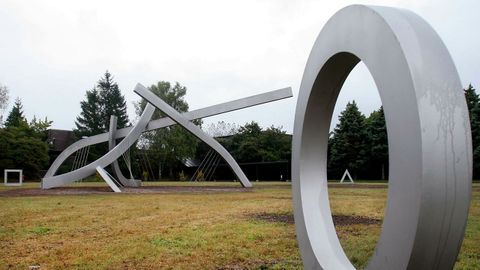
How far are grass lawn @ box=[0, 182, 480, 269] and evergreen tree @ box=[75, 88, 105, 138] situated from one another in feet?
172

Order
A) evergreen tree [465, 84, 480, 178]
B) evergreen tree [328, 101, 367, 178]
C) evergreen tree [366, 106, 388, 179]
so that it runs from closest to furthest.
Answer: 1. evergreen tree [465, 84, 480, 178]
2. evergreen tree [366, 106, 388, 179]
3. evergreen tree [328, 101, 367, 178]

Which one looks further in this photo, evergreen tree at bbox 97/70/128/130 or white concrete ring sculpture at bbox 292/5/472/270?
evergreen tree at bbox 97/70/128/130

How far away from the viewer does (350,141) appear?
4234 cm

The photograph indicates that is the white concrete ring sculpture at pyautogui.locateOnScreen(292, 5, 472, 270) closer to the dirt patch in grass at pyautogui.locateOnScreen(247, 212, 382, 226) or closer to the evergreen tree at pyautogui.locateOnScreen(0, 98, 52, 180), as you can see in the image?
the dirt patch in grass at pyautogui.locateOnScreen(247, 212, 382, 226)

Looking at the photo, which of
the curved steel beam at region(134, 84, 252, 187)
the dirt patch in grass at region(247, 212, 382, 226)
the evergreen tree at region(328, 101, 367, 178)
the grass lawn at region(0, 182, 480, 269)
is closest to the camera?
the grass lawn at region(0, 182, 480, 269)

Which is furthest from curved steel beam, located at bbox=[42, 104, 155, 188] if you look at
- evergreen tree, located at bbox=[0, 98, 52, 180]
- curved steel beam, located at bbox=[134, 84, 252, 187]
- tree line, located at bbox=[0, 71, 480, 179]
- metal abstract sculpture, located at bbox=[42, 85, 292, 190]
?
evergreen tree, located at bbox=[0, 98, 52, 180]

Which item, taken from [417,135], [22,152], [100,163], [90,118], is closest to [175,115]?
[100,163]

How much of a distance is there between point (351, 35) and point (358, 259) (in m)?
3.83

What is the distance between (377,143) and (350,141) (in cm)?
303

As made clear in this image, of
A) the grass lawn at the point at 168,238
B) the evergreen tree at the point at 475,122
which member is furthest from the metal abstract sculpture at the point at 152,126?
the evergreen tree at the point at 475,122

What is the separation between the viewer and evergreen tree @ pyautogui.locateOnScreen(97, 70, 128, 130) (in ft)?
219

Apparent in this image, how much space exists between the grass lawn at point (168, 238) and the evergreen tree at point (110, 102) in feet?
180

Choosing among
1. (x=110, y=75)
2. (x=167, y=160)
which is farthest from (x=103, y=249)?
(x=110, y=75)

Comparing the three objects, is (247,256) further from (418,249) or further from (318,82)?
(418,249)
